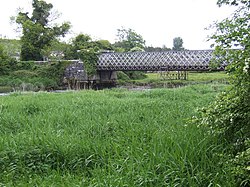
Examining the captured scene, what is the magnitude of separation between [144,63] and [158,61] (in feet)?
4.23

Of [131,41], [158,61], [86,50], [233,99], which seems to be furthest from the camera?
[131,41]

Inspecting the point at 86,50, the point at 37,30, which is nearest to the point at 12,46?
the point at 37,30

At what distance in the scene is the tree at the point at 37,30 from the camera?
2878cm

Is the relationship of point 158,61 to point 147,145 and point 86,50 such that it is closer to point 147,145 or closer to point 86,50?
point 86,50

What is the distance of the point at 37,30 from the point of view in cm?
2884

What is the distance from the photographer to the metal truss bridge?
963 inches

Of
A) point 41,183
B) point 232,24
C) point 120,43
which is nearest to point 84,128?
point 41,183

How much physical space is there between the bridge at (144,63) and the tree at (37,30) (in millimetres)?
5887

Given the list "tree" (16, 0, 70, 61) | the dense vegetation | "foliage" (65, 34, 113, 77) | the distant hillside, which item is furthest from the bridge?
the dense vegetation

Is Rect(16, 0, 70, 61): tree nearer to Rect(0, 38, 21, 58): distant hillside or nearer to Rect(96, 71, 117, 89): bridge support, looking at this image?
Rect(0, 38, 21, 58): distant hillside

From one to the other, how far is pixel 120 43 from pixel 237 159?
43782 mm

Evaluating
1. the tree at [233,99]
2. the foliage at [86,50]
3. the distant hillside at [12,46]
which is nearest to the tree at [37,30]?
the distant hillside at [12,46]

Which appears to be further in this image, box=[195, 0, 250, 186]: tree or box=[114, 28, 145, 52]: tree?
box=[114, 28, 145, 52]: tree

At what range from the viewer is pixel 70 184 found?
2.20m
